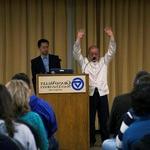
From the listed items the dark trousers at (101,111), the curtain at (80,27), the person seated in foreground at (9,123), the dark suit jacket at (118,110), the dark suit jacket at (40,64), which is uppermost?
the curtain at (80,27)

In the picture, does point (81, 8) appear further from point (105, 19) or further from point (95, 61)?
point (95, 61)

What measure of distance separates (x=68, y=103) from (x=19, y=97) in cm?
359

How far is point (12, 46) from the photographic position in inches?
392

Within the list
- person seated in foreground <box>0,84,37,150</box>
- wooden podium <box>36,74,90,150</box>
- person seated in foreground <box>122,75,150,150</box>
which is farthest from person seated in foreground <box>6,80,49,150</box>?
wooden podium <box>36,74,90,150</box>

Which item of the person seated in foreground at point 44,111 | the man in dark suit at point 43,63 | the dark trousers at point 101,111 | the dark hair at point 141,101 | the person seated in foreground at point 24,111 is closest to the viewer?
the dark hair at point 141,101

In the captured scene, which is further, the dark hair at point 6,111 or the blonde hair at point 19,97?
the blonde hair at point 19,97

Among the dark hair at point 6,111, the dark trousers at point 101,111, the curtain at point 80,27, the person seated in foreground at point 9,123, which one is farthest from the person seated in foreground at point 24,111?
the curtain at point 80,27

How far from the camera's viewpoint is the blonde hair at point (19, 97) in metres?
3.85

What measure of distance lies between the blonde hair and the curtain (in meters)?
5.92

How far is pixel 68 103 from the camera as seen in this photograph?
746 centimetres

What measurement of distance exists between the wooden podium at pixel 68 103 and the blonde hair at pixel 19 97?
339cm

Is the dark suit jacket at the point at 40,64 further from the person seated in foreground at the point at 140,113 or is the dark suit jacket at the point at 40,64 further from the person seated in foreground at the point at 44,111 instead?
the person seated in foreground at the point at 140,113

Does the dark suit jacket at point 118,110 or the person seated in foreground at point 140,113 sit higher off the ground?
the person seated in foreground at point 140,113

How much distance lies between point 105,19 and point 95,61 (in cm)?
195
